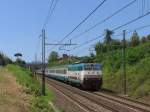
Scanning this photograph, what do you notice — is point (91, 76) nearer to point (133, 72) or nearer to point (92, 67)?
point (92, 67)

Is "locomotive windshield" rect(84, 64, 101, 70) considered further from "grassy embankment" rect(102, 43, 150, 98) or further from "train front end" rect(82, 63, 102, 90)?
"grassy embankment" rect(102, 43, 150, 98)

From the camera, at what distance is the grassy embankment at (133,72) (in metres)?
42.6

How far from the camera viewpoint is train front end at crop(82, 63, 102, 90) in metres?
49.4

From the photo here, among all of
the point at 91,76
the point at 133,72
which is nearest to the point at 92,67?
the point at 91,76

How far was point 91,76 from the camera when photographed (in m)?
49.6

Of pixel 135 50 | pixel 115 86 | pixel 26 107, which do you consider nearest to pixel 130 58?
pixel 135 50

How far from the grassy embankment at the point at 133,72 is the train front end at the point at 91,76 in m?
2.37

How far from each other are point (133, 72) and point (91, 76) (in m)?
4.94

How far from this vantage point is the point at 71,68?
5994cm

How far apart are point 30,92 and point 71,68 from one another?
25162 mm

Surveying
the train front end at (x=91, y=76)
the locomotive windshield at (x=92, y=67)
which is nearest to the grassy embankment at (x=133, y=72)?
the train front end at (x=91, y=76)

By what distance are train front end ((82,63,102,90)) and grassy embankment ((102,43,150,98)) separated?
2.37m

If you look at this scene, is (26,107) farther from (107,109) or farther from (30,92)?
(30,92)

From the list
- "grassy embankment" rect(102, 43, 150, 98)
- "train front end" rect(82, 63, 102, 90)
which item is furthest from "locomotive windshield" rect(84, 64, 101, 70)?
"grassy embankment" rect(102, 43, 150, 98)
